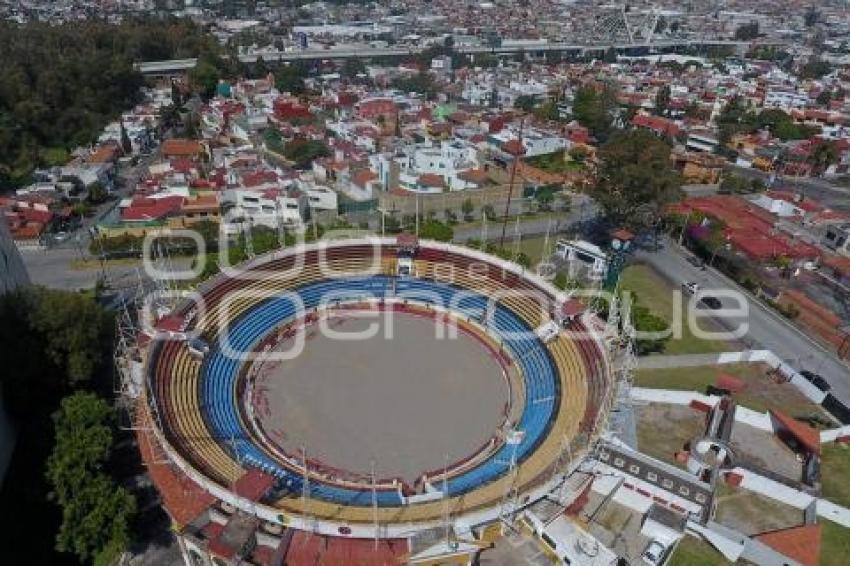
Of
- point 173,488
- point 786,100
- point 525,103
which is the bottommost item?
point 525,103

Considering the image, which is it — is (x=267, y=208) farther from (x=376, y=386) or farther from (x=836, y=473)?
(x=836, y=473)

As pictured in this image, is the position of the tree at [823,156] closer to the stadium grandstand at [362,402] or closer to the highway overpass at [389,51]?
the stadium grandstand at [362,402]

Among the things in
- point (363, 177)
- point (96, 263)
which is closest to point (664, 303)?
point (363, 177)

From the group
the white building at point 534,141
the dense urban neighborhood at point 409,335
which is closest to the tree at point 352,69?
the dense urban neighborhood at point 409,335

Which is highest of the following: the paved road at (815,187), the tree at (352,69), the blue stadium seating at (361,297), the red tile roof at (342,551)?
the red tile roof at (342,551)

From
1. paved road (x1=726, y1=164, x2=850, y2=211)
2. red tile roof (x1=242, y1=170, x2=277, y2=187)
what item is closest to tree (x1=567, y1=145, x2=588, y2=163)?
paved road (x1=726, y1=164, x2=850, y2=211)

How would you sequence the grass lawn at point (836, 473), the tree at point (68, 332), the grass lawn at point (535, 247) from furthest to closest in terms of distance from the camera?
the grass lawn at point (535, 247)
the grass lawn at point (836, 473)
the tree at point (68, 332)
